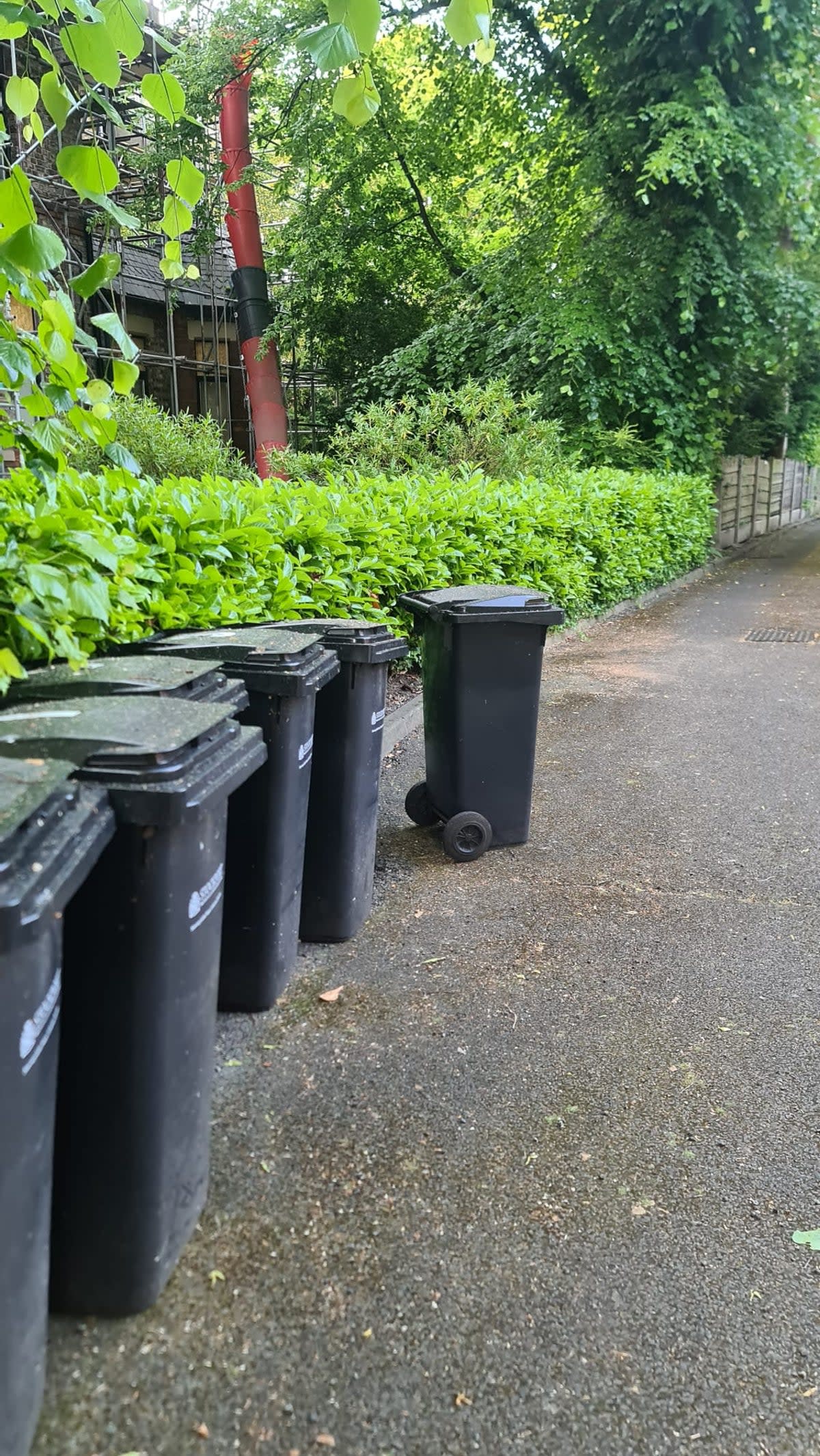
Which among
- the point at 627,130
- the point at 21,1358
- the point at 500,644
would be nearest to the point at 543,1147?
the point at 21,1358

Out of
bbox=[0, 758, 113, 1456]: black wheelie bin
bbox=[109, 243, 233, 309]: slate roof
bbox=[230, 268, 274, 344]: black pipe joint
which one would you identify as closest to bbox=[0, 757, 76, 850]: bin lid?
bbox=[0, 758, 113, 1456]: black wheelie bin

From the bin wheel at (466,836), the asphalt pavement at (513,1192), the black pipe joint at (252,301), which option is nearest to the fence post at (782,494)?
the black pipe joint at (252,301)

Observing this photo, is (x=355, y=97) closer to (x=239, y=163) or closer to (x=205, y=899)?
(x=205, y=899)

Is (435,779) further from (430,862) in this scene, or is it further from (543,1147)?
(543,1147)

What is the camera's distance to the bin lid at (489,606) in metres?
4.46

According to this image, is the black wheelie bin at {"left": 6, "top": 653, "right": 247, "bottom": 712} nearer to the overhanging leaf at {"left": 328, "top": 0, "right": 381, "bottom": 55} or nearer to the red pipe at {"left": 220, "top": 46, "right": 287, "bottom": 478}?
the overhanging leaf at {"left": 328, "top": 0, "right": 381, "bottom": 55}

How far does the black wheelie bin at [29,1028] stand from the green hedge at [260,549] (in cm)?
43

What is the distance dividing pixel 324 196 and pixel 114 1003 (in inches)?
812

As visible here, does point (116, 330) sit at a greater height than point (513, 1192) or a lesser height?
greater

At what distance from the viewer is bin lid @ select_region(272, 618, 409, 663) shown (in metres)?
3.63

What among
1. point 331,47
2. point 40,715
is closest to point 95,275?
point 331,47

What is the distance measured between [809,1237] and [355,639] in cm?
230

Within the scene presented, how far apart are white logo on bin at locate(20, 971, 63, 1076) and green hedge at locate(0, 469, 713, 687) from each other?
26.0 inches

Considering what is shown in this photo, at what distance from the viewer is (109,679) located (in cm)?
252
